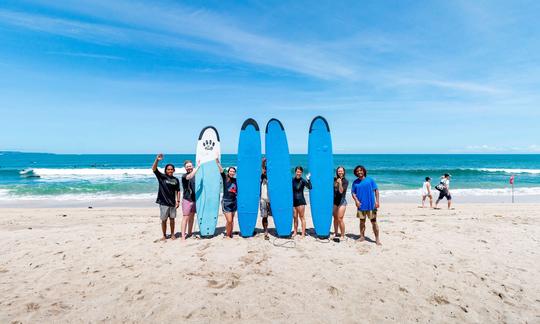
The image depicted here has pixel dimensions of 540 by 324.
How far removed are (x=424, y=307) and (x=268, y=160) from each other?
3.59 m

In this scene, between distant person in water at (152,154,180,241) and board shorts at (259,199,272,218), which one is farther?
board shorts at (259,199,272,218)

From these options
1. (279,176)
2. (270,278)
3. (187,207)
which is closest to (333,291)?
(270,278)

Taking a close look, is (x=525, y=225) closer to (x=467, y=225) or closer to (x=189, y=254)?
(x=467, y=225)

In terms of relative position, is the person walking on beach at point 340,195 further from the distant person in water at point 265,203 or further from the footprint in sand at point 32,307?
the footprint in sand at point 32,307

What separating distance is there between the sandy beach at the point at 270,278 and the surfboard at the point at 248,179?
1.31 ft

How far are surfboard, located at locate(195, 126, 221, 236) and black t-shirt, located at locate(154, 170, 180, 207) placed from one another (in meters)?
0.66

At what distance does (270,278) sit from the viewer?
3764 mm

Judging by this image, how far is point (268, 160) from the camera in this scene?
231 inches

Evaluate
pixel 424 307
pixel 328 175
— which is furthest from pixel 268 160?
pixel 424 307

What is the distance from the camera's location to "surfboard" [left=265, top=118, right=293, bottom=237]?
5691mm

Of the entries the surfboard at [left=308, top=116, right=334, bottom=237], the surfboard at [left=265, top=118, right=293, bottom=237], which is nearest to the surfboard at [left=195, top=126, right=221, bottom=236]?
the surfboard at [left=265, top=118, right=293, bottom=237]

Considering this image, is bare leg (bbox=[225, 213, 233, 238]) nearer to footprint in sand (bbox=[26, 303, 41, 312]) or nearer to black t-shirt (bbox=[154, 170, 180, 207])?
black t-shirt (bbox=[154, 170, 180, 207])

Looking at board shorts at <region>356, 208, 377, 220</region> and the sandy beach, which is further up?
board shorts at <region>356, 208, 377, 220</region>

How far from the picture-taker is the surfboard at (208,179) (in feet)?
19.1
